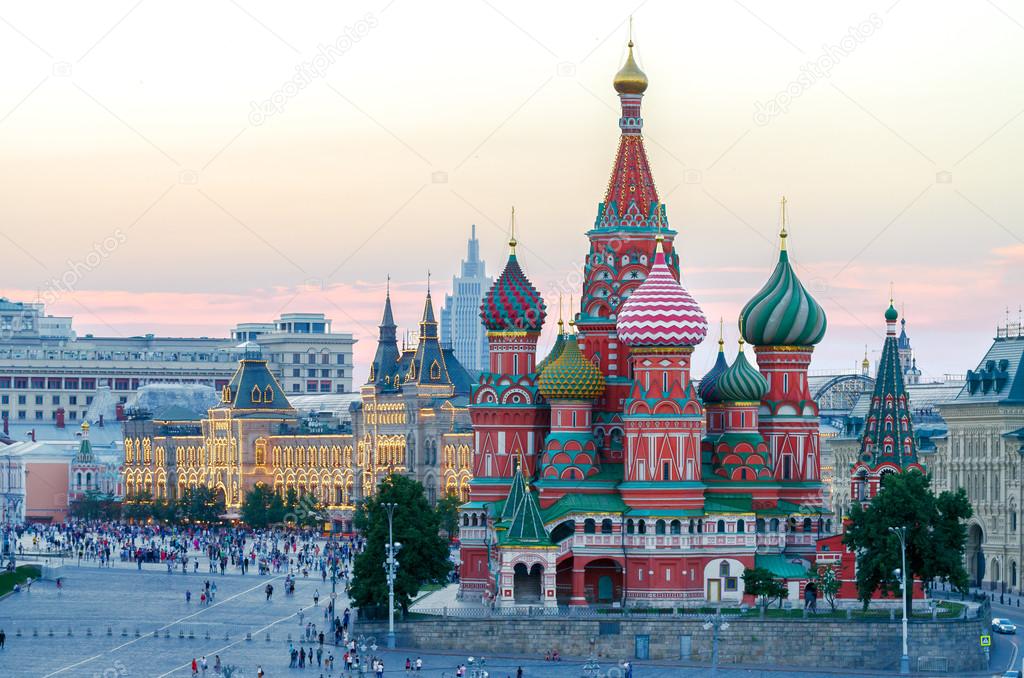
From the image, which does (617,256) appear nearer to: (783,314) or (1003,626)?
(783,314)

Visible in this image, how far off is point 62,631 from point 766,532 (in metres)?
33.4

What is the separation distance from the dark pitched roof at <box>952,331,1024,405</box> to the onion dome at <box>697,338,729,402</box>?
928 inches

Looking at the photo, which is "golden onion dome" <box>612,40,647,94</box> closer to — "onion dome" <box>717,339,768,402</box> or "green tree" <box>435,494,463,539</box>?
"onion dome" <box>717,339,768,402</box>

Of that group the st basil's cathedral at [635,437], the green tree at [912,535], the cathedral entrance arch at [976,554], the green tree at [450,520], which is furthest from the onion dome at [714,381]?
the green tree at [450,520]

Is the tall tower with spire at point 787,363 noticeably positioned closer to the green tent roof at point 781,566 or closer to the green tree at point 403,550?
the green tent roof at point 781,566

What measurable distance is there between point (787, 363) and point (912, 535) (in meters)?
17.0

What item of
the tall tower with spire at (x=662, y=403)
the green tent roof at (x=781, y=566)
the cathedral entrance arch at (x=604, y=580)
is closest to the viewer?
the tall tower with spire at (x=662, y=403)

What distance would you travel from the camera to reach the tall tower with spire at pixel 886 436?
117 meters

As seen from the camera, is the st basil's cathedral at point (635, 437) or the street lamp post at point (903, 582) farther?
the st basil's cathedral at point (635, 437)

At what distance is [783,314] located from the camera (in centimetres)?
12306

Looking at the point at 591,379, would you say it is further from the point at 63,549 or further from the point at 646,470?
the point at 63,549

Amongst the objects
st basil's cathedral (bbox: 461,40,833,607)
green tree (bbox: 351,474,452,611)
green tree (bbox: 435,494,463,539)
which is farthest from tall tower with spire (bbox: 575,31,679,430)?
green tree (bbox: 435,494,463,539)

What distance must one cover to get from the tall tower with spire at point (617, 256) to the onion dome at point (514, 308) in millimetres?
2222

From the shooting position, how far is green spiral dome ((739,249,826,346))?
123 m
